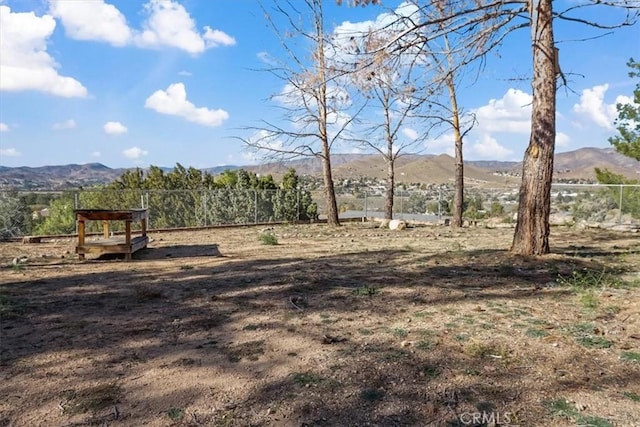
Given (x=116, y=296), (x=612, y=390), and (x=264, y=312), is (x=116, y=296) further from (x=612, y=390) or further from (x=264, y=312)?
(x=612, y=390)

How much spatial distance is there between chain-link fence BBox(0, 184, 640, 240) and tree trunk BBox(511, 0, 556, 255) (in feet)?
32.3

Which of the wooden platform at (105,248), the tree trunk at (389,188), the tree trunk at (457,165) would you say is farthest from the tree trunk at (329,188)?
the wooden platform at (105,248)

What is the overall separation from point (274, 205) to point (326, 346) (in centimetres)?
1342

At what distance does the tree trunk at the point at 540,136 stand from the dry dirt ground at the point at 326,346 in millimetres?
639

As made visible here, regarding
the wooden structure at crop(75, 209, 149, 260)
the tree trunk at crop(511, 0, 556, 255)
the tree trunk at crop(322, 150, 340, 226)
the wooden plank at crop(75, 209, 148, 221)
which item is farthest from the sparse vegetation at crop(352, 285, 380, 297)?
the tree trunk at crop(322, 150, 340, 226)

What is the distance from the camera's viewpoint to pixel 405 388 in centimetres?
234

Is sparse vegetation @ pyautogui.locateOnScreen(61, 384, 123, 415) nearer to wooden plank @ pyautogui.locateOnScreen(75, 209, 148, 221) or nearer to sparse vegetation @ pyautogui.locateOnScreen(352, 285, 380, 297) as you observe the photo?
sparse vegetation @ pyautogui.locateOnScreen(352, 285, 380, 297)

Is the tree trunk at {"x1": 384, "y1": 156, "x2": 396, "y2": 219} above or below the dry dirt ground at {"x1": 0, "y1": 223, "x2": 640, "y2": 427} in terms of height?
above

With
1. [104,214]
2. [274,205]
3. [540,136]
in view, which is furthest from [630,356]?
[274,205]

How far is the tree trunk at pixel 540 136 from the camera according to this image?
589 cm

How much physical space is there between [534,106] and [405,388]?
505 centimetres

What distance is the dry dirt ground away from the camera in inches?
84.9

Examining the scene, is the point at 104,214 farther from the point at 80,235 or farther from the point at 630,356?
the point at 630,356

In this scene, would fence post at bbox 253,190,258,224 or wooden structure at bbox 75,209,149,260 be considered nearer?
wooden structure at bbox 75,209,149,260
